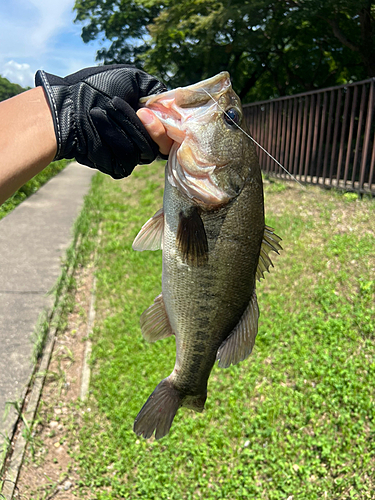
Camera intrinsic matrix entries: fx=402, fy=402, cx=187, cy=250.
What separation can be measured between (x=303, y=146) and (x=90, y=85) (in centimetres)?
727

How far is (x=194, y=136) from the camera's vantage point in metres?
1.71

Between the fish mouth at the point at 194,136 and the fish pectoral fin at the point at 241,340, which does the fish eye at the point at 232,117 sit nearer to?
the fish mouth at the point at 194,136

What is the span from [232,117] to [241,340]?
3.31 ft

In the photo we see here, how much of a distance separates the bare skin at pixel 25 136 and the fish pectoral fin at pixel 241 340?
37.1 inches

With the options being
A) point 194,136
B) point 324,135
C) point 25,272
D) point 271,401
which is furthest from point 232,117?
point 324,135

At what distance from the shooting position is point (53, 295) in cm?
606

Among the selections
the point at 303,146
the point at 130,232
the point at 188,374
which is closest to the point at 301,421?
the point at 188,374

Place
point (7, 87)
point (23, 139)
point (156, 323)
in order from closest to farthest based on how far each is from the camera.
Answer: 1. point (23, 139)
2. point (156, 323)
3. point (7, 87)

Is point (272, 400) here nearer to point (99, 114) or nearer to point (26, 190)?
point (99, 114)

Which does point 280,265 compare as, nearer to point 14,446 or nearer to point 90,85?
point 14,446

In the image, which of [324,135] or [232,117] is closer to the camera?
[232,117]

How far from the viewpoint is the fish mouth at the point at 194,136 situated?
5.59 feet

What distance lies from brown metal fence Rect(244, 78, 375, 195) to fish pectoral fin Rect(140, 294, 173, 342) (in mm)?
5652

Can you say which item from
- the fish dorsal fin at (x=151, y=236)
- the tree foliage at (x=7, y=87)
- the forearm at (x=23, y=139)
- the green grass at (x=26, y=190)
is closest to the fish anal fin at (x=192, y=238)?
the fish dorsal fin at (x=151, y=236)
